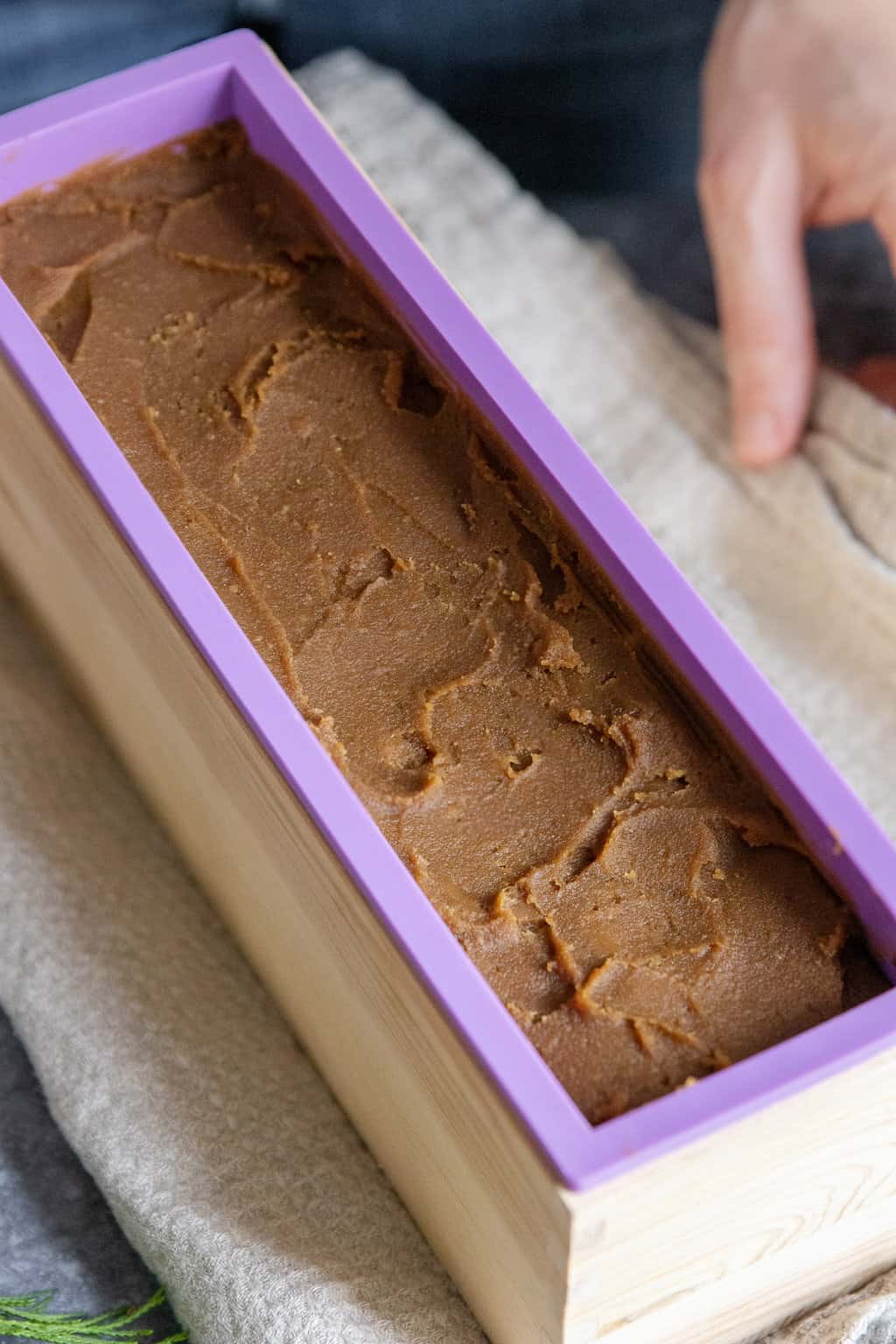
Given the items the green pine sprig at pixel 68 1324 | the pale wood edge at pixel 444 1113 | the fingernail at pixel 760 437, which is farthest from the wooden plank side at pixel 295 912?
the fingernail at pixel 760 437

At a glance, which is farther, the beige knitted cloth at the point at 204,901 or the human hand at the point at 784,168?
the human hand at the point at 784,168

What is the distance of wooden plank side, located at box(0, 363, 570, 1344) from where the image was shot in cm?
89

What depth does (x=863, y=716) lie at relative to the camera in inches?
51.6

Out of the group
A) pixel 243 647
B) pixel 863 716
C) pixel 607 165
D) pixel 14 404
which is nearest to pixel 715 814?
pixel 243 647

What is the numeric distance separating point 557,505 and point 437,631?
11 cm

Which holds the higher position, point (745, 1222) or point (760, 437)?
point (760, 437)

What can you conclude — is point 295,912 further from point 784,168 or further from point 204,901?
point 784,168

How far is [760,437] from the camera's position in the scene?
4.49 ft

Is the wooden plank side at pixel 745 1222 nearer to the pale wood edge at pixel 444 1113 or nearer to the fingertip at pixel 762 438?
the pale wood edge at pixel 444 1113

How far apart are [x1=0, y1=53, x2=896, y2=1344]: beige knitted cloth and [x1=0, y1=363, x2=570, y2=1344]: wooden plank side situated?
0.11ft

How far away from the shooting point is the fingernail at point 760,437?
1364 mm

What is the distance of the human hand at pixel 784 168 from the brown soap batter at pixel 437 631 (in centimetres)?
36

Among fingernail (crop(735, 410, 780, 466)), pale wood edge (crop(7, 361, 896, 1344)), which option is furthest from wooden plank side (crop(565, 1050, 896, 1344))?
fingernail (crop(735, 410, 780, 466))

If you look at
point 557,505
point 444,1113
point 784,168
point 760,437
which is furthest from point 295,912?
point 784,168
